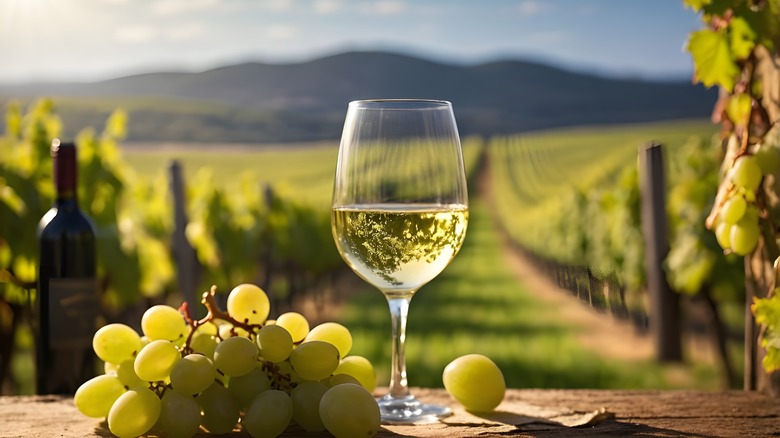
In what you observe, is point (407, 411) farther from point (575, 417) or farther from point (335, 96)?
point (335, 96)

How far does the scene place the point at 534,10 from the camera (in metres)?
84.6

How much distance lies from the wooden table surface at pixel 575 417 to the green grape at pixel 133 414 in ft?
0.28

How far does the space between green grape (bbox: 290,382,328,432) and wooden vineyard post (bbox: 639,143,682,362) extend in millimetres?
4968

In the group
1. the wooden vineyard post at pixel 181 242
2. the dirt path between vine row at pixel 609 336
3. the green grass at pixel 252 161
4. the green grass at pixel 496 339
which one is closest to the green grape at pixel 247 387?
the dirt path between vine row at pixel 609 336

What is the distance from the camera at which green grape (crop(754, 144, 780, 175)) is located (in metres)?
1.46

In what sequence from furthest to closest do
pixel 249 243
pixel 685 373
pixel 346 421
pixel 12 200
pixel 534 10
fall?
pixel 534 10 < pixel 249 243 < pixel 685 373 < pixel 12 200 < pixel 346 421

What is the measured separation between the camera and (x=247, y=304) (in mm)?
1365

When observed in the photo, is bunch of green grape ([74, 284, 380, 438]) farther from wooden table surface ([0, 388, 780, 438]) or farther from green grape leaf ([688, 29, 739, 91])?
green grape leaf ([688, 29, 739, 91])

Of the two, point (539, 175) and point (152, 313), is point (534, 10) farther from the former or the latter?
point (152, 313)

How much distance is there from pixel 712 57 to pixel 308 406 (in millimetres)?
986

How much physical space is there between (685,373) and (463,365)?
6181 mm

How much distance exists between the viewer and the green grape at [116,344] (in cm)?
135

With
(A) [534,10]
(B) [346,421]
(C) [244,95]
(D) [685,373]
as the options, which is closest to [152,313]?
(B) [346,421]

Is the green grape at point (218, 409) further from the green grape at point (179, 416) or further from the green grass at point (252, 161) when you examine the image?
the green grass at point (252, 161)
